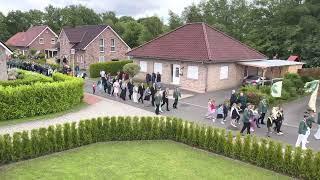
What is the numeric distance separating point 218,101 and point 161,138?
10.5 m

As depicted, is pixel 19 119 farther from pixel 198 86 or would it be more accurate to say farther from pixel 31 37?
pixel 31 37

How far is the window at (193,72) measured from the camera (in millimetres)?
31422

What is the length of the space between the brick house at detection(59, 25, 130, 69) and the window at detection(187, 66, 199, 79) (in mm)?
20974

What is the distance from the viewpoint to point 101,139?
17.5m

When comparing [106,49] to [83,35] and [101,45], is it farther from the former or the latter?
[83,35]

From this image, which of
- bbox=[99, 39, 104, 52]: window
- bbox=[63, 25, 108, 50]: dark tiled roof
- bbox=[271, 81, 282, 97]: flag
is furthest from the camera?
bbox=[99, 39, 104, 52]: window

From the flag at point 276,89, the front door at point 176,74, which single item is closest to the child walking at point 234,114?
the flag at point 276,89

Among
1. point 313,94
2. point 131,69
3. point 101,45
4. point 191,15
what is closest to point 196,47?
point 131,69

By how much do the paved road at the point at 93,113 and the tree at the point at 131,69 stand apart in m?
7.78

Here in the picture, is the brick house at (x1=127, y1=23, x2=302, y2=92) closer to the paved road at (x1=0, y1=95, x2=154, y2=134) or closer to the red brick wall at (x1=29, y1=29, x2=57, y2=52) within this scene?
the paved road at (x1=0, y1=95, x2=154, y2=134)

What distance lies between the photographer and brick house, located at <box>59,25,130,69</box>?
49.5m

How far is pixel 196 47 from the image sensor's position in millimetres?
32375

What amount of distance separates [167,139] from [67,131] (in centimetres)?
484

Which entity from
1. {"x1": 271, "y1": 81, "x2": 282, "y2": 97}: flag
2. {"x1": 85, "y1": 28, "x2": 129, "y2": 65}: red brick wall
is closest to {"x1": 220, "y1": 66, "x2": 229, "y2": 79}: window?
{"x1": 271, "y1": 81, "x2": 282, "y2": 97}: flag
